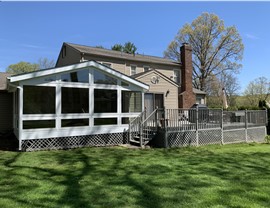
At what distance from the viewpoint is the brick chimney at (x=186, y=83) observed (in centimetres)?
1917

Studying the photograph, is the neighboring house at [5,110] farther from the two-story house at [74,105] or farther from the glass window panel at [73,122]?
the glass window panel at [73,122]

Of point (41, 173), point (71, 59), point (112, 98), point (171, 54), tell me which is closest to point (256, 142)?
point (112, 98)

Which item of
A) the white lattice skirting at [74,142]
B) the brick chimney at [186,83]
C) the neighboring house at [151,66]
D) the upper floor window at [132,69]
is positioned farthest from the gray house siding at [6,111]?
the brick chimney at [186,83]

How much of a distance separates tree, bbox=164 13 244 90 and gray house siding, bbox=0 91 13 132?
28.0 meters

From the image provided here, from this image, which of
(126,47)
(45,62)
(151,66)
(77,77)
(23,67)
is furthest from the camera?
(126,47)

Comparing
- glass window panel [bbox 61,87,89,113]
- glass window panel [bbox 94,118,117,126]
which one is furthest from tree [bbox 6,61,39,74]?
glass window panel [bbox 94,118,117,126]

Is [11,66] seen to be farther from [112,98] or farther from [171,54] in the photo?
[112,98]

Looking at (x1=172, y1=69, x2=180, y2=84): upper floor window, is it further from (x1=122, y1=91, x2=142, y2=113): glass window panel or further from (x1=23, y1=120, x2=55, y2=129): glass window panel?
(x1=23, y1=120, x2=55, y2=129): glass window panel

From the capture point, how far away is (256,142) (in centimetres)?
Answer: 1362

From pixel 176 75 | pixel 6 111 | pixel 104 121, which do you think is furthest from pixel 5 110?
pixel 176 75

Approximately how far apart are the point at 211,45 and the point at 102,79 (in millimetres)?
28680

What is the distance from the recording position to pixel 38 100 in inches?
344

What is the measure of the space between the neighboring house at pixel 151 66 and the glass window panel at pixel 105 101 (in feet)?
16.7

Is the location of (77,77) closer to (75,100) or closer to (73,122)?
(75,100)
